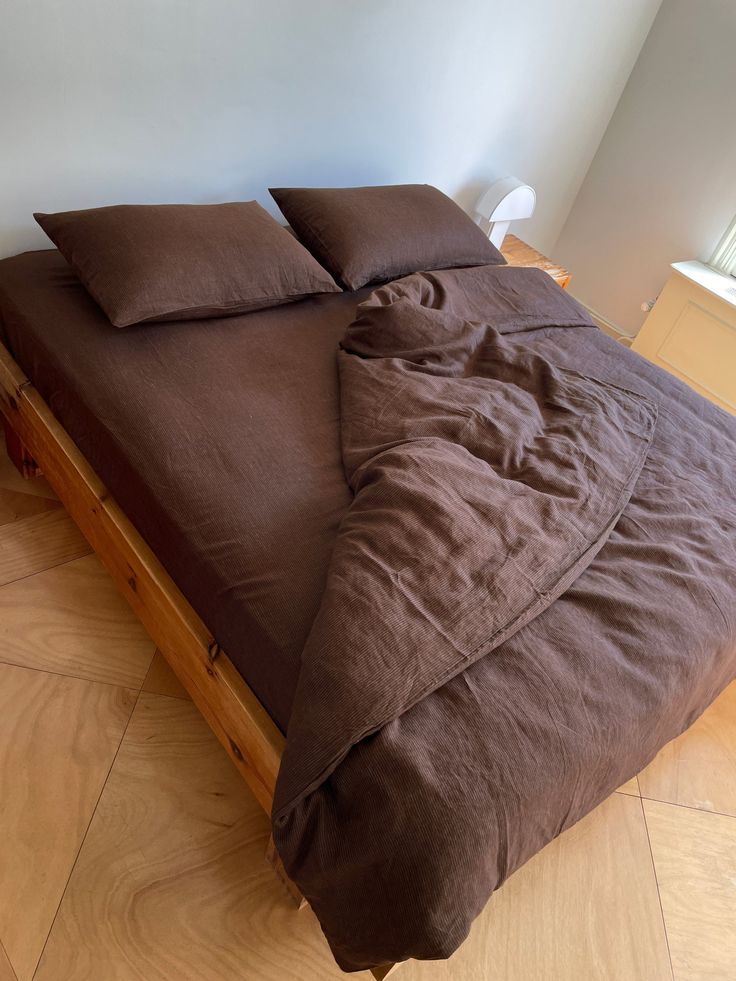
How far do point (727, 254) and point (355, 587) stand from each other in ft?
8.67

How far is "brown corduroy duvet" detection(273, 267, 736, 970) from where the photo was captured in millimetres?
907

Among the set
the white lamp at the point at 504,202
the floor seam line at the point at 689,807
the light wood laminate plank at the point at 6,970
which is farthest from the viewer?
the white lamp at the point at 504,202

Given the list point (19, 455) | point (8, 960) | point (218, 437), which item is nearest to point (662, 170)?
point (218, 437)

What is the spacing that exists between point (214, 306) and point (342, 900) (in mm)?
1244

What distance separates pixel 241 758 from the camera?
1229 mm

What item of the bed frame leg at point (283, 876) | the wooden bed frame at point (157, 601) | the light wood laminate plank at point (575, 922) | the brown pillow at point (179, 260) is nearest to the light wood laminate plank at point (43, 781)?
the wooden bed frame at point (157, 601)

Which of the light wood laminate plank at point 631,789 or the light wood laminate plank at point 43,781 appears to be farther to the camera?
the light wood laminate plank at point 631,789

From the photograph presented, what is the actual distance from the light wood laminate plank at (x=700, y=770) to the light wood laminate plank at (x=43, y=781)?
4.06 ft

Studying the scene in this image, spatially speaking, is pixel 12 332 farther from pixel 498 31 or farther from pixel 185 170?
pixel 498 31

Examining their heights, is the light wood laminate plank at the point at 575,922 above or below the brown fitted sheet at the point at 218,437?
below

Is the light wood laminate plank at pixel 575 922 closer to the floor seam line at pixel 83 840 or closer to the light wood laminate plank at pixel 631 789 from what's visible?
the light wood laminate plank at pixel 631 789

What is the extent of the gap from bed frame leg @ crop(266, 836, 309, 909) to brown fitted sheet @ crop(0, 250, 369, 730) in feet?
1.02

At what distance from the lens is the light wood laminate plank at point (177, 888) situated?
1143 millimetres

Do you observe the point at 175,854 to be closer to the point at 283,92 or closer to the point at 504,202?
the point at 283,92
